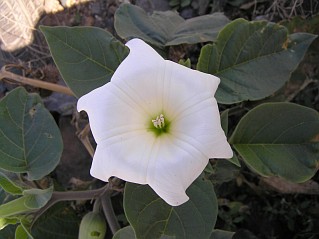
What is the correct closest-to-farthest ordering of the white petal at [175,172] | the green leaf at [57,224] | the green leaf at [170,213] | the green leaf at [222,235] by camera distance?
the white petal at [175,172], the green leaf at [170,213], the green leaf at [222,235], the green leaf at [57,224]

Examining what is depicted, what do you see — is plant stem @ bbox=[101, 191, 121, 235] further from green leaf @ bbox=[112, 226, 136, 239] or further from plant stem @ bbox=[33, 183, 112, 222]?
green leaf @ bbox=[112, 226, 136, 239]

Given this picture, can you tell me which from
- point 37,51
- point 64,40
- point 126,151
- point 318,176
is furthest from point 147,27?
point 318,176

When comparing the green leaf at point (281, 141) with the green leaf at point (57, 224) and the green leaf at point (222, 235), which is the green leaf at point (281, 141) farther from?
the green leaf at point (57, 224)

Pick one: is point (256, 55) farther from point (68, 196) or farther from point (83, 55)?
point (68, 196)

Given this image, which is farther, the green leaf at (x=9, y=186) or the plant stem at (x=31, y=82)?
the plant stem at (x=31, y=82)

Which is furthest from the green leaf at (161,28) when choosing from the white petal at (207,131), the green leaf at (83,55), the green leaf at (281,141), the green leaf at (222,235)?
the green leaf at (222,235)

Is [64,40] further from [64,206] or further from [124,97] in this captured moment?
[64,206]
